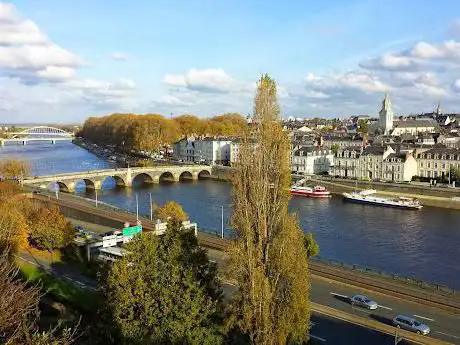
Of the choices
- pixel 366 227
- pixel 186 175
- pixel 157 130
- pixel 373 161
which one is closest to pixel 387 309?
pixel 366 227

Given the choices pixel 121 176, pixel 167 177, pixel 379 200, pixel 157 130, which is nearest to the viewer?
pixel 379 200

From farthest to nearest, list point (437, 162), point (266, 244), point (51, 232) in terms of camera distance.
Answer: point (437, 162) → point (51, 232) → point (266, 244)

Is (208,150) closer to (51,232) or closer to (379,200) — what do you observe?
(379,200)

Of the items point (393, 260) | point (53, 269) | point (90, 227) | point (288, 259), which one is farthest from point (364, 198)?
point (288, 259)

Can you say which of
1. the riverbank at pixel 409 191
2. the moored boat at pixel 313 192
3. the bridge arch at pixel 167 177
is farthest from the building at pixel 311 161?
the bridge arch at pixel 167 177

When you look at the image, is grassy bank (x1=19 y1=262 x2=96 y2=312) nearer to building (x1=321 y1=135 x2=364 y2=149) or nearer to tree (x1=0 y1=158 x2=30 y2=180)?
tree (x1=0 y1=158 x2=30 y2=180)

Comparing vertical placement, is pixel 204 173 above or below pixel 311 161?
below
